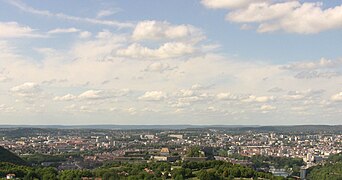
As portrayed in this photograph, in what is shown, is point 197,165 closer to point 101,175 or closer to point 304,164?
point 101,175

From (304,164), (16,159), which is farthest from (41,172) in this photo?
(304,164)

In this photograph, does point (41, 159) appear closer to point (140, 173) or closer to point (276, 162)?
point (140, 173)

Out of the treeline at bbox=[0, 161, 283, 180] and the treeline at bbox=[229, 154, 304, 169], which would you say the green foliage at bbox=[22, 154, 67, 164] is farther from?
the treeline at bbox=[229, 154, 304, 169]

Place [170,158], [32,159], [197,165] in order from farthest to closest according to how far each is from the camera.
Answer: [32,159] → [170,158] → [197,165]

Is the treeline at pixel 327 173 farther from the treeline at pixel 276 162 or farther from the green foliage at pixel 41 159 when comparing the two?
the green foliage at pixel 41 159

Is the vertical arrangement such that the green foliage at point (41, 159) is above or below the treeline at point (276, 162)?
above

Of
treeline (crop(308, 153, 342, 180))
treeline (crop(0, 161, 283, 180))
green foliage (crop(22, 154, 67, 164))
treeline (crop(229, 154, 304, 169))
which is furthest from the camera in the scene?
treeline (crop(229, 154, 304, 169))

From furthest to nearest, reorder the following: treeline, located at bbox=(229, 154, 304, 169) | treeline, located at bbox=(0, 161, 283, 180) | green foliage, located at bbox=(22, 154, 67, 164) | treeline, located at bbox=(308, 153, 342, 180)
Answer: treeline, located at bbox=(229, 154, 304, 169) < green foliage, located at bbox=(22, 154, 67, 164) < treeline, located at bbox=(308, 153, 342, 180) < treeline, located at bbox=(0, 161, 283, 180)

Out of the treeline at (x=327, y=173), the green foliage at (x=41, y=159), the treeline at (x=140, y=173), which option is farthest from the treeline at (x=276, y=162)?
the treeline at (x=140, y=173)

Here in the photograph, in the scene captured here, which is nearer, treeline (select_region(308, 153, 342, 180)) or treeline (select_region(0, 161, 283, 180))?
treeline (select_region(0, 161, 283, 180))

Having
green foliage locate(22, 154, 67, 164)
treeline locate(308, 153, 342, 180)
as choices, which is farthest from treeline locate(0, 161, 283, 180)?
green foliage locate(22, 154, 67, 164)

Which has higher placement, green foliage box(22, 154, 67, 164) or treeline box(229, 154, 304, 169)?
green foliage box(22, 154, 67, 164)
